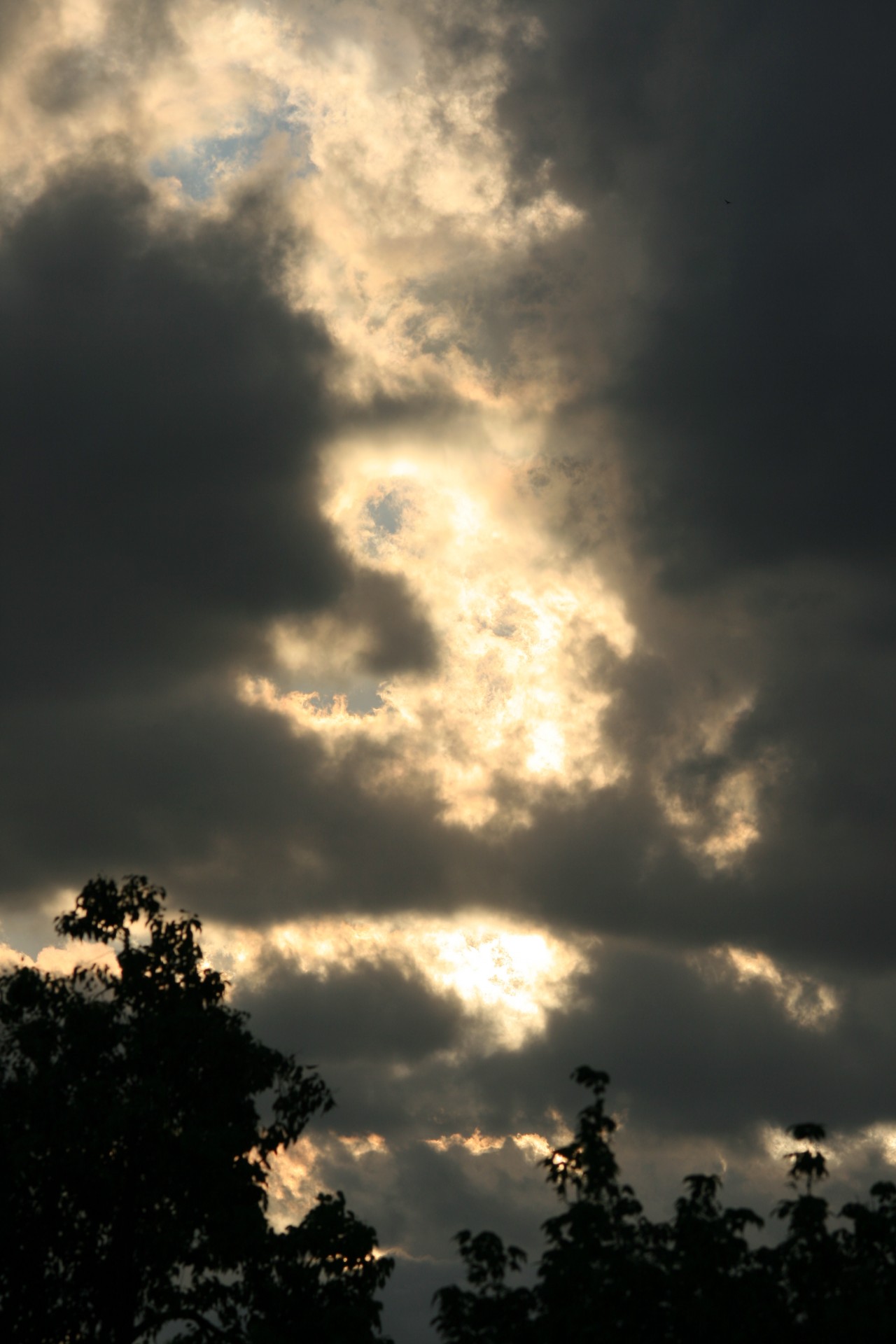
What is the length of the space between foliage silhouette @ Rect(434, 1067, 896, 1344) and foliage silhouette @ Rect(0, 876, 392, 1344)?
12143 millimetres

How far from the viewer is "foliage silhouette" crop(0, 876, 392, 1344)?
35469 mm

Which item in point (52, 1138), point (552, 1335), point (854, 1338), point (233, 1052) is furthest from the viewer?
point (233, 1052)

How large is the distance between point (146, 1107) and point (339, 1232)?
636 centimetres

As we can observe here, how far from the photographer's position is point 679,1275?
2245 centimetres

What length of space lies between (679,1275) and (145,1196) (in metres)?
18.9

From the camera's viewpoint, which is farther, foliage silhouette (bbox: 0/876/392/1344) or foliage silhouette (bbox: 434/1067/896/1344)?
foliage silhouette (bbox: 0/876/392/1344)

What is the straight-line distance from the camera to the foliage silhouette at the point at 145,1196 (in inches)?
1396

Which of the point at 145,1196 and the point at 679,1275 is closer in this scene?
the point at 679,1275

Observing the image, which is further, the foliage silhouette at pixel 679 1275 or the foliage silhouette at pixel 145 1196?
the foliage silhouette at pixel 145 1196

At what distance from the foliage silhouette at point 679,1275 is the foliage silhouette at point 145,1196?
39.8 feet

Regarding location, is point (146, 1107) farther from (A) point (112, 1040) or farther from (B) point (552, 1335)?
(B) point (552, 1335)

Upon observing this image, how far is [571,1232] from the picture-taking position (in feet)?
77.4

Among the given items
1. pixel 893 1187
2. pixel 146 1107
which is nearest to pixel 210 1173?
pixel 146 1107

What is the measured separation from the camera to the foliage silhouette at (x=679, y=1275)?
70.9ft
